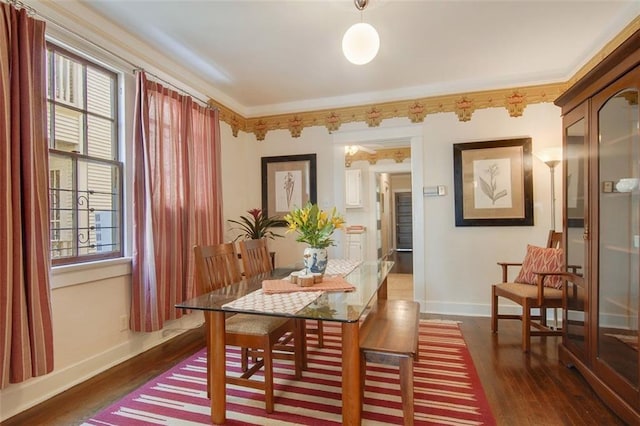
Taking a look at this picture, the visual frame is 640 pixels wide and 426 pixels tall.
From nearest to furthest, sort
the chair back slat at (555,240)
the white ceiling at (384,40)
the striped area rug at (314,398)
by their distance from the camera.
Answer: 1. the striped area rug at (314,398)
2. the white ceiling at (384,40)
3. the chair back slat at (555,240)

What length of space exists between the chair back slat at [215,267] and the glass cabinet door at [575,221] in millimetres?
2385

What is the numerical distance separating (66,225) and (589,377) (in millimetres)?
3593

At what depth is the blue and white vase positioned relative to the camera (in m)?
2.26

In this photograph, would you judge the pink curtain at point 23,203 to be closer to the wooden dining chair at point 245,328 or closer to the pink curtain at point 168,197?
the pink curtain at point 168,197

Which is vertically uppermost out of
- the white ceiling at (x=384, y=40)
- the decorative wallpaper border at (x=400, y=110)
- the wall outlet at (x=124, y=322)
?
the white ceiling at (x=384, y=40)

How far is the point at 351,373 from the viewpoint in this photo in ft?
5.38

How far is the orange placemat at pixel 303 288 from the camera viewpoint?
2041mm

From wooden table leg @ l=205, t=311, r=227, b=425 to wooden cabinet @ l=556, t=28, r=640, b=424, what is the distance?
2106mm

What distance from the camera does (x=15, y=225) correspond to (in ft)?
6.09

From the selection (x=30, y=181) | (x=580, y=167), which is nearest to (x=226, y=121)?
(x=30, y=181)

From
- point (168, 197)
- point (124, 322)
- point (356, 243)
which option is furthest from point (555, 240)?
point (124, 322)

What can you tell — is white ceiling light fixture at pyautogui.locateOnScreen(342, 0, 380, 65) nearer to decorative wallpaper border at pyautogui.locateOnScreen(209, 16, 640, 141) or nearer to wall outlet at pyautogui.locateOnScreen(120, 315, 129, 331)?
decorative wallpaper border at pyautogui.locateOnScreen(209, 16, 640, 141)

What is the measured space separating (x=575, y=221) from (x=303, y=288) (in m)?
1.96

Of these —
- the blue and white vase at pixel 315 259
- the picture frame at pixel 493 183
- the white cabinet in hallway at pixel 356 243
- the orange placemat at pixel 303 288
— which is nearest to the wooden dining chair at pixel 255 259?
the orange placemat at pixel 303 288
